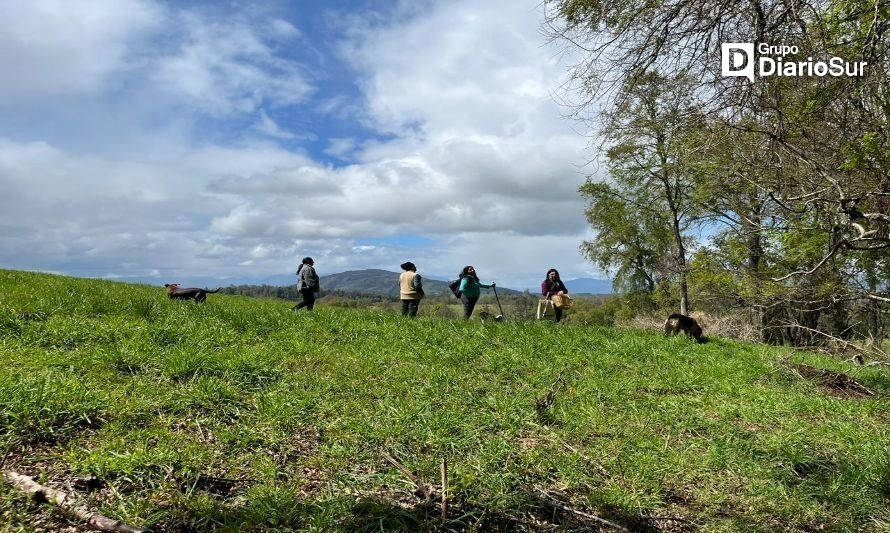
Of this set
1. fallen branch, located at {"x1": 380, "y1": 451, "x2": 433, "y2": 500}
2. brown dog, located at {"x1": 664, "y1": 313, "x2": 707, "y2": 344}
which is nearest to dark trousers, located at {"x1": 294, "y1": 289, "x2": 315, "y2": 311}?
brown dog, located at {"x1": 664, "y1": 313, "x2": 707, "y2": 344}

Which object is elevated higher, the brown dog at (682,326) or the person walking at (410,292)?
the person walking at (410,292)

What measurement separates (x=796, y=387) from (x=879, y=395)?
1.49 metres

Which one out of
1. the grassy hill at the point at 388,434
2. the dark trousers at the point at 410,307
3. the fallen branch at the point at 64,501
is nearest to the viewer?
the fallen branch at the point at 64,501

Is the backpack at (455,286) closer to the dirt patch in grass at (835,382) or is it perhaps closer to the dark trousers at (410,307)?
the dark trousers at (410,307)

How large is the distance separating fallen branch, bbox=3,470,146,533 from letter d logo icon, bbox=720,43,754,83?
709 centimetres

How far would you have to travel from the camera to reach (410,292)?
14305mm

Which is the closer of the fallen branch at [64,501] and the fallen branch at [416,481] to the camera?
the fallen branch at [64,501]

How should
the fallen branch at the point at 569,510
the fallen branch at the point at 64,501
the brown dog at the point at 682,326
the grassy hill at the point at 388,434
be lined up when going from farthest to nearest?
the brown dog at the point at 682,326 → the fallen branch at the point at 569,510 → the grassy hill at the point at 388,434 → the fallen branch at the point at 64,501

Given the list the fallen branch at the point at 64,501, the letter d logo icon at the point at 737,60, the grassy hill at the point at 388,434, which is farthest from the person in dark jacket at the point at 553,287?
the fallen branch at the point at 64,501

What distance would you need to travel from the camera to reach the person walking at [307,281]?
Answer: 48.5ft

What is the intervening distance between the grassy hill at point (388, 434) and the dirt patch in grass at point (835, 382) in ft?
0.64

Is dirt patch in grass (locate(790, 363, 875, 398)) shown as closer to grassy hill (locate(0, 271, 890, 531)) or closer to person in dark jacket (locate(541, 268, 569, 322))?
grassy hill (locate(0, 271, 890, 531))

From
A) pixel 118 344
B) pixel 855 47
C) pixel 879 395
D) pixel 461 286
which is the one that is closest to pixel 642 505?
pixel 855 47

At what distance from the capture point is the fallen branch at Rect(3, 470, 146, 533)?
122 inches
